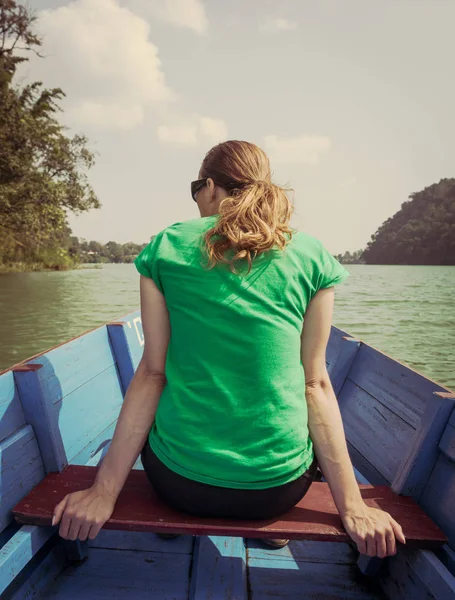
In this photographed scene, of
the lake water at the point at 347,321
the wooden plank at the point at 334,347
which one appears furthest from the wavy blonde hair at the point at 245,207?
the lake water at the point at 347,321

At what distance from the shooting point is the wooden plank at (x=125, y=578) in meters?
1.73

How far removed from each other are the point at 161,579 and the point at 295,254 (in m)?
1.44

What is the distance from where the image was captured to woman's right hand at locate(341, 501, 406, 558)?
1366mm

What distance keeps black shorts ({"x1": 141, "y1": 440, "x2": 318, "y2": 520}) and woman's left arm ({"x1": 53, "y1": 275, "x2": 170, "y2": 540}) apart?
9 cm

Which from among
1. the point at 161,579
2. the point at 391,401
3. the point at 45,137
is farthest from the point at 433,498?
the point at 45,137

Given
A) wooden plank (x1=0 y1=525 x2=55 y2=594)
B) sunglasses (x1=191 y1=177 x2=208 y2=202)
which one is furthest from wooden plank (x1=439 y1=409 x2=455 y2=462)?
wooden plank (x1=0 y1=525 x2=55 y2=594)

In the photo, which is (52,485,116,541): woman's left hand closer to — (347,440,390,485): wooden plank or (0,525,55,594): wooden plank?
(0,525,55,594): wooden plank

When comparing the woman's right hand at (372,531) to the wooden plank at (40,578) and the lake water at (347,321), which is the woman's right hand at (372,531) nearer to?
the wooden plank at (40,578)

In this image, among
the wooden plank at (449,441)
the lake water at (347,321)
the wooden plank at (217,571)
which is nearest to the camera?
the wooden plank at (217,571)

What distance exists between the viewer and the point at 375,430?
2416 mm

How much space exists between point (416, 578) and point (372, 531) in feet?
1.21

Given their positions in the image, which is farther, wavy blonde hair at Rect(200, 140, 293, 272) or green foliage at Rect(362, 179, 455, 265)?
green foliage at Rect(362, 179, 455, 265)

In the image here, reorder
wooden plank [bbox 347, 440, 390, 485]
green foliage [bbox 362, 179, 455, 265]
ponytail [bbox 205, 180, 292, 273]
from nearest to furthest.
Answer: ponytail [bbox 205, 180, 292, 273]
wooden plank [bbox 347, 440, 390, 485]
green foliage [bbox 362, 179, 455, 265]

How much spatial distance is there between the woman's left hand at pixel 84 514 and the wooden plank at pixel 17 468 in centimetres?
28
